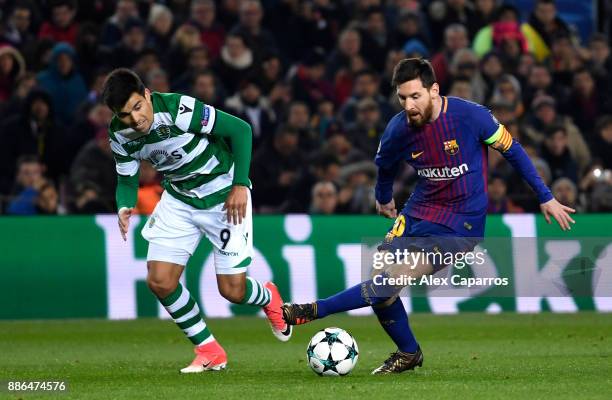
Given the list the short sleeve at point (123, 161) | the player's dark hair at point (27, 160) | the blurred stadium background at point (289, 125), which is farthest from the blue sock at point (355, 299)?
the player's dark hair at point (27, 160)

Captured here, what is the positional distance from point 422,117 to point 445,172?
41cm

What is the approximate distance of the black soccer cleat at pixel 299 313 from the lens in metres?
8.76

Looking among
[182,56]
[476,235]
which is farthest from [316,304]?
[182,56]

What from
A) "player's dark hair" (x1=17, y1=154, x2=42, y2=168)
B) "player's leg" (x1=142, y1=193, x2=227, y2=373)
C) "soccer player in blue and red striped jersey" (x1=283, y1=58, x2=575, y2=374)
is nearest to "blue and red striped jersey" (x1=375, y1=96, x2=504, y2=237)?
"soccer player in blue and red striped jersey" (x1=283, y1=58, x2=575, y2=374)

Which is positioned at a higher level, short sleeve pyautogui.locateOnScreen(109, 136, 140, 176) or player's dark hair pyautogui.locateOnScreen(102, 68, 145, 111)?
player's dark hair pyautogui.locateOnScreen(102, 68, 145, 111)

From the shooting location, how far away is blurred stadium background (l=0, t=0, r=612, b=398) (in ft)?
45.5

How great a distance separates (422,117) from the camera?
8.53 meters

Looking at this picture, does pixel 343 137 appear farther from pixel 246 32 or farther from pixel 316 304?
pixel 316 304

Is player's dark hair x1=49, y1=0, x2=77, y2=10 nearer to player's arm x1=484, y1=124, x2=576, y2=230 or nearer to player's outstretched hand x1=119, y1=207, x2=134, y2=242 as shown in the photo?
player's outstretched hand x1=119, y1=207, x2=134, y2=242

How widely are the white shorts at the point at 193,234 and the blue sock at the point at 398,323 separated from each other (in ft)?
3.55

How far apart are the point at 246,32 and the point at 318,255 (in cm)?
467

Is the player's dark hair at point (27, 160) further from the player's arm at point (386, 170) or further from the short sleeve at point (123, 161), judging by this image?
the player's arm at point (386, 170)

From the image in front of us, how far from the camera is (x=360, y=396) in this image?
7672 mm

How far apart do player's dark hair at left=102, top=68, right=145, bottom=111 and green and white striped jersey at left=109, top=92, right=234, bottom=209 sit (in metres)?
0.31
